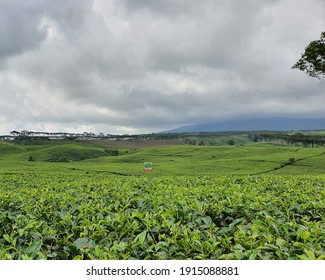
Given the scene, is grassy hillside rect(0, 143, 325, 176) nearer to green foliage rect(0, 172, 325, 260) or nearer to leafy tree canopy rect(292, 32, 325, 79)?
leafy tree canopy rect(292, 32, 325, 79)

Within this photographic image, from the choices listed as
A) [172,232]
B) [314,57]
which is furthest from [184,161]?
[172,232]

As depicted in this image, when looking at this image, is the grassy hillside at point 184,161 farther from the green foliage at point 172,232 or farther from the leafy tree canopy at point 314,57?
the green foliage at point 172,232

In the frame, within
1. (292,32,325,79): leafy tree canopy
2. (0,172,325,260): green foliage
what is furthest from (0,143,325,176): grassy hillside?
(0,172,325,260): green foliage

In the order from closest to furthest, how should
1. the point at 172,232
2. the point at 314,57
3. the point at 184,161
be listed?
the point at 172,232
the point at 314,57
the point at 184,161

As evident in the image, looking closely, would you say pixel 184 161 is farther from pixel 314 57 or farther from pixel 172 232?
pixel 172 232

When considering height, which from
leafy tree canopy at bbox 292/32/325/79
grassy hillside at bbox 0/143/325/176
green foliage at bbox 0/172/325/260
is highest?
leafy tree canopy at bbox 292/32/325/79

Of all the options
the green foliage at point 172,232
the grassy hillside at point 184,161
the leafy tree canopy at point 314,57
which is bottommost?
the grassy hillside at point 184,161

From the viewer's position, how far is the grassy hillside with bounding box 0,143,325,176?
217 feet

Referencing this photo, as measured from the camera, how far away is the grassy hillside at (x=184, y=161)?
66.1 m

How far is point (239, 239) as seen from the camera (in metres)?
6.05

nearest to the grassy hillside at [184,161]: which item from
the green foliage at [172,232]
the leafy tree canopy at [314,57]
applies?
the leafy tree canopy at [314,57]

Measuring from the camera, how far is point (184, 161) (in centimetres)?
10462

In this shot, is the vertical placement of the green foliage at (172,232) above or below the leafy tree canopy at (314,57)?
below
